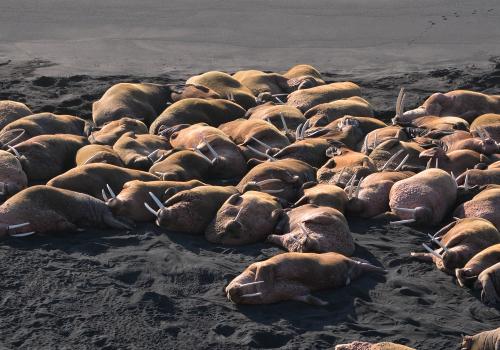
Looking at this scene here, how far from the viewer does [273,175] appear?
31.9 feet

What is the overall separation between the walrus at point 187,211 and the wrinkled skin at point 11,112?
3199 millimetres

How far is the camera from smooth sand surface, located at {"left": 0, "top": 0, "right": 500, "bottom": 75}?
15.6 meters

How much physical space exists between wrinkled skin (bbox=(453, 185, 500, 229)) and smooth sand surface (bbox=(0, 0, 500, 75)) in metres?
6.26

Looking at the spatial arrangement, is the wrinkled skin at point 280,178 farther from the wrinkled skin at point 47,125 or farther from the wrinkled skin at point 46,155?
the wrinkled skin at point 47,125

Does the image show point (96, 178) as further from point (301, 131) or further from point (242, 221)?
Result: point (301, 131)

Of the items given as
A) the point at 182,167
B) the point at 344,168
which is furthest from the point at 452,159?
the point at 182,167

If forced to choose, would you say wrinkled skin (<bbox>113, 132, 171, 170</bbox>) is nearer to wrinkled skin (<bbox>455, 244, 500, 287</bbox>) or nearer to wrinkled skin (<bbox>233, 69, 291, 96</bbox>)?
wrinkled skin (<bbox>233, 69, 291, 96</bbox>)

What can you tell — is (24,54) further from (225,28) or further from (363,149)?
(363,149)

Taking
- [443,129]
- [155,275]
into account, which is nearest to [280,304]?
[155,275]

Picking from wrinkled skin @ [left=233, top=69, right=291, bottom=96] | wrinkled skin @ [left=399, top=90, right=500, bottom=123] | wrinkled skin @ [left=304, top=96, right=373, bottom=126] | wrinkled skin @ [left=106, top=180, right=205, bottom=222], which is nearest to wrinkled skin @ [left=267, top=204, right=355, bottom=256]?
wrinkled skin @ [left=106, top=180, right=205, bottom=222]

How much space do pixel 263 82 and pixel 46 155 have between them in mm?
3835

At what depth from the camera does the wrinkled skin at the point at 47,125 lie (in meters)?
11.1

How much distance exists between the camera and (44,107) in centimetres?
1296

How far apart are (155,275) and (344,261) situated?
4.65ft
